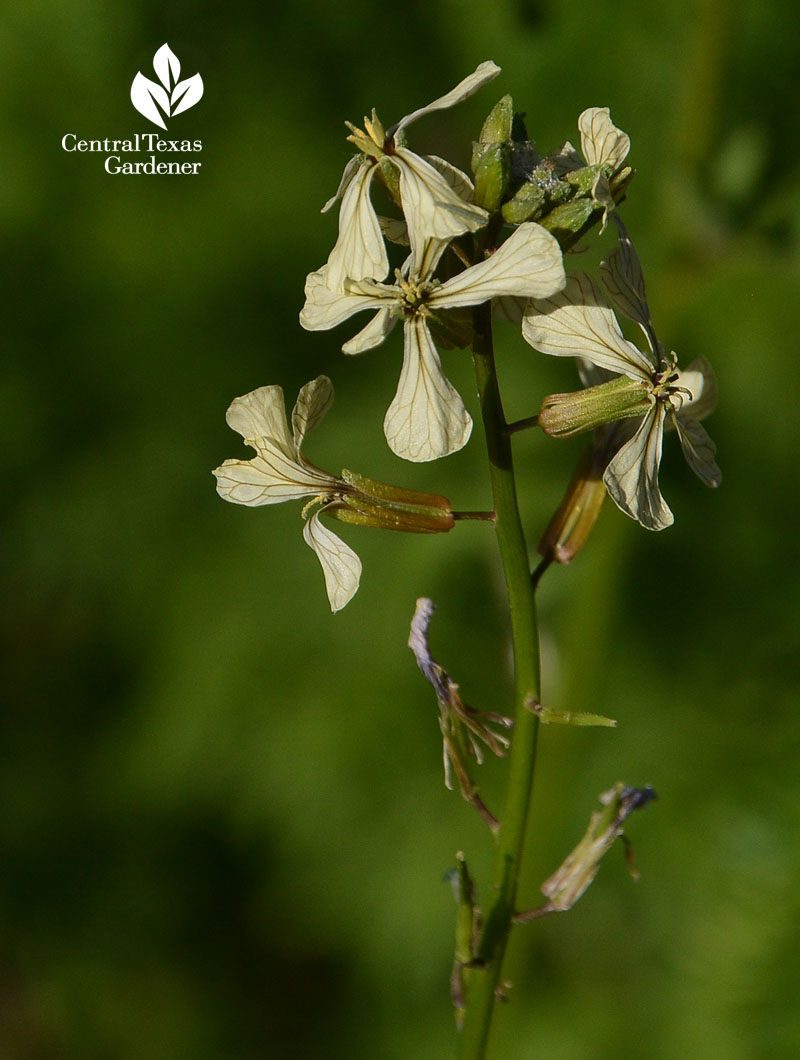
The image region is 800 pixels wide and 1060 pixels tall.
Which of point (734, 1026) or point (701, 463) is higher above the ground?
point (701, 463)

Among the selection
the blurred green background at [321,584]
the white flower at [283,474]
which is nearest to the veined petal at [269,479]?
the white flower at [283,474]

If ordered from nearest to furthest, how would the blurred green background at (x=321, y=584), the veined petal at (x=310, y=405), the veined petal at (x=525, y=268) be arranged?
the veined petal at (x=525, y=268) → the veined petal at (x=310, y=405) → the blurred green background at (x=321, y=584)

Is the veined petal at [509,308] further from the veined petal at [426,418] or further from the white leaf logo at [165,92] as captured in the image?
the white leaf logo at [165,92]

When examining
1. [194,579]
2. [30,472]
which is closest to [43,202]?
[30,472]

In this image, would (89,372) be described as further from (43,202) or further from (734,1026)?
(734,1026)

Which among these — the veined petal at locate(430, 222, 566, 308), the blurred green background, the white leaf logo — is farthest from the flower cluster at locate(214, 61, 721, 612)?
the white leaf logo

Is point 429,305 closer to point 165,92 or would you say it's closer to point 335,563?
point 335,563

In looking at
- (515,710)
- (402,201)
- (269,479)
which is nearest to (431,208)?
(402,201)
